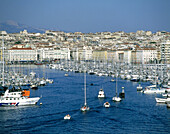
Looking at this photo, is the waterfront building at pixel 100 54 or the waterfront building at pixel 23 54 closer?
the waterfront building at pixel 100 54

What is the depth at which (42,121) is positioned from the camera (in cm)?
1638

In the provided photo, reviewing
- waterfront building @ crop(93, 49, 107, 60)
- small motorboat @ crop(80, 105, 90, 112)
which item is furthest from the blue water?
waterfront building @ crop(93, 49, 107, 60)

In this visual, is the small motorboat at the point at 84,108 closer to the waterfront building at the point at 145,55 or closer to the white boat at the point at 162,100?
the white boat at the point at 162,100

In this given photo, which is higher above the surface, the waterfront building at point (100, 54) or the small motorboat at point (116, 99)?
the waterfront building at point (100, 54)

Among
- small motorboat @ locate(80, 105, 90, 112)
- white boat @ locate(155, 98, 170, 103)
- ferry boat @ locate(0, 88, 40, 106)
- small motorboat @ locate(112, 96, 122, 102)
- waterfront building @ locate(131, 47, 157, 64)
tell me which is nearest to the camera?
small motorboat @ locate(80, 105, 90, 112)

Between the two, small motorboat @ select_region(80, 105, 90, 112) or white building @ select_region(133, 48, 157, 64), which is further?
white building @ select_region(133, 48, 157, 64)

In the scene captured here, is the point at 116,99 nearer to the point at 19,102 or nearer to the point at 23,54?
the point at 19,102

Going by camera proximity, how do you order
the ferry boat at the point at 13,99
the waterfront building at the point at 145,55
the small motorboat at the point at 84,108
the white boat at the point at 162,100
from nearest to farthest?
the small motorboat at the point at 84,108, the ferry boat at the point at 13,99, the white boat at the point at 162,100, the waterfront building at the point at 145,55

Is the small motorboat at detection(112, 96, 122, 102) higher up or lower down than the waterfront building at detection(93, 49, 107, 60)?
lower down

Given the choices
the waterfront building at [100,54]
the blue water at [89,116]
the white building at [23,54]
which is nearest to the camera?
the blue water at [89,116]

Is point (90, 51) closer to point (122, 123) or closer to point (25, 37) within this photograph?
point (25, 37)

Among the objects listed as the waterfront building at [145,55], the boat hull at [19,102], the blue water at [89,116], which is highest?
the waterfront building at [145,55]

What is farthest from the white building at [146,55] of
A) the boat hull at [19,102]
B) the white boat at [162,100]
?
the boat hull at [19,102]

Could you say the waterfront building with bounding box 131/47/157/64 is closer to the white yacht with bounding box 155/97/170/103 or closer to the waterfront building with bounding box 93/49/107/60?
the waterfront building with bounding box 93/49/107/60
